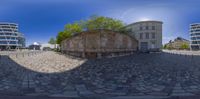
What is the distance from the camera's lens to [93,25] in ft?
178

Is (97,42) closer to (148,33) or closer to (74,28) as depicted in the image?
(74,28)

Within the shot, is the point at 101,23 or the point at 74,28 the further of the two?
the point at 74,28

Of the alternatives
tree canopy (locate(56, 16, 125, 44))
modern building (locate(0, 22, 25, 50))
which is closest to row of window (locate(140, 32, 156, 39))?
tree canopy (locate(56, 16, 125, 44))

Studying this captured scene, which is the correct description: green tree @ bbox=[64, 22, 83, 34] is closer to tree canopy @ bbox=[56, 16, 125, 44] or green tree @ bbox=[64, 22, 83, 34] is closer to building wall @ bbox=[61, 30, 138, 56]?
tree canopy @ bbox=[56, 16, 125, 44]

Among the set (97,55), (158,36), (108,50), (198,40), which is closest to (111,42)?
(108,50)

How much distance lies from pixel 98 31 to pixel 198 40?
97.4 m

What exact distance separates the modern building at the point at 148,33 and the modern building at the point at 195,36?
36.9 meters

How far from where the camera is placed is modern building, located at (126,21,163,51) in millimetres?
77875

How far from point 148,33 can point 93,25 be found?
32.0m

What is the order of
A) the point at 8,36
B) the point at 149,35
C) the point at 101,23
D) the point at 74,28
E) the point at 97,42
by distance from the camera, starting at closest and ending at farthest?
the point at 97,42, the point at 101,23, the point at 74,28, the point at 149,35, the point at 8,36

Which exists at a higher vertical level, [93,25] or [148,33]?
[93,25]

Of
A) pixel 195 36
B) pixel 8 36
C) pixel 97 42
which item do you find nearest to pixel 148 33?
pixel 195 36

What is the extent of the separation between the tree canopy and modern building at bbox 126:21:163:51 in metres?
22.0

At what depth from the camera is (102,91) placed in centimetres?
773
